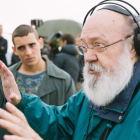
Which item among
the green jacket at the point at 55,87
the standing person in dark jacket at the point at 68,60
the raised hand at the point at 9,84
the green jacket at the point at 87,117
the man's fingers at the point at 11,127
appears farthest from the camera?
the standing person in dark jacket at the point at 68,60

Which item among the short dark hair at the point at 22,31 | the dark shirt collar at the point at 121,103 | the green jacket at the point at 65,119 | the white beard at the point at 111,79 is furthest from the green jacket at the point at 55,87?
the dark shirt collar at the point at 121,103

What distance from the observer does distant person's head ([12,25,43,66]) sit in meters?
2.87

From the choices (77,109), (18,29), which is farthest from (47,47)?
(77,109)

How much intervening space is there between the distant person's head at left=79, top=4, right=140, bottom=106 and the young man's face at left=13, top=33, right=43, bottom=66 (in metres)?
1.41

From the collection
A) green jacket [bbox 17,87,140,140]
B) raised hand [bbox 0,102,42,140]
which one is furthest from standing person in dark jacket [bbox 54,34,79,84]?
raised hand [bbox 0,102,42,140]

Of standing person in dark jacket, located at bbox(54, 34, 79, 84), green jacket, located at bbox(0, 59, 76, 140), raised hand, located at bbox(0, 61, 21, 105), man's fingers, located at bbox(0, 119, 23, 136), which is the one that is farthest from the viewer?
standing person in dark jacket, located at bbox(54, 34, 79, 84)

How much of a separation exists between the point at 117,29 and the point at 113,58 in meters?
0.22

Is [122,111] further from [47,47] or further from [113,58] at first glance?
[47,47]

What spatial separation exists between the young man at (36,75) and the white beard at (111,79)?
1.25 m

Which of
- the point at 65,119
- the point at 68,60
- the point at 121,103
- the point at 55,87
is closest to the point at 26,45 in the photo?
the point at 55,87

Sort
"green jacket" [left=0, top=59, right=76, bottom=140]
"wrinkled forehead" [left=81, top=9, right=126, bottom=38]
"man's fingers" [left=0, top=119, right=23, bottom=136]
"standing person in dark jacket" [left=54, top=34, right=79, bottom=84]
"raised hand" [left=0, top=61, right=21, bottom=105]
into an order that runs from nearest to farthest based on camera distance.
→ 1. "man's fingers" [left=0, top=119, right=23, bottom=136]
2. "wrinkled forehead" [left=81, top=9, right=126, bottom=38]
3. "raised hand" [left=0, top=61, right=21, bottom=105]
4. "green jacket" [left=0, top=59, right=76, bottom=140]
5. "standing person in dark jacket" [left=54, top=34, right=79, bottom=84]

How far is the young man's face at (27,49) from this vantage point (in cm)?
287

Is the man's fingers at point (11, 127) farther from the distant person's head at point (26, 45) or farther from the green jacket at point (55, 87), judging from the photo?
the distant person's head at point (26, 45)

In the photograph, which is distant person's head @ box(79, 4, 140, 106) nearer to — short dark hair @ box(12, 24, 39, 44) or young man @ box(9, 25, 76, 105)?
young man @ box(9, 25, 76, 105)
